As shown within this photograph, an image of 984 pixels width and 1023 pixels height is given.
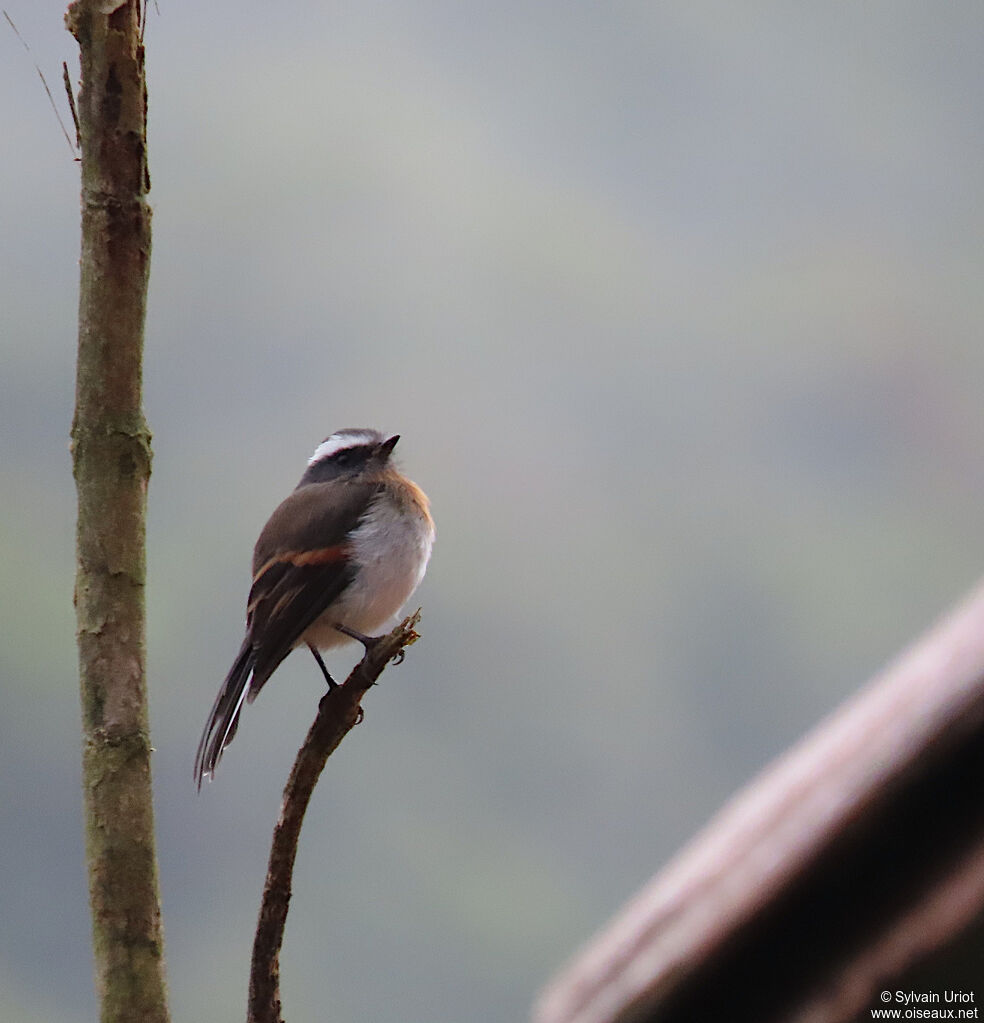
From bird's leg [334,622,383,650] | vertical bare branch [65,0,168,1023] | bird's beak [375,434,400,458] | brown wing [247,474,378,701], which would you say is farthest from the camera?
bird's beak [375,434,400,458]

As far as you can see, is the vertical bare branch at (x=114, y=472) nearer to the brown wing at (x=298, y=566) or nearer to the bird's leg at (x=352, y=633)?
the brown wing at (x=298, y=566)

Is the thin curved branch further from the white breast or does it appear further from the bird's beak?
the bird's beak

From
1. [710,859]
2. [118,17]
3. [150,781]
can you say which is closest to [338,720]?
[150,781]

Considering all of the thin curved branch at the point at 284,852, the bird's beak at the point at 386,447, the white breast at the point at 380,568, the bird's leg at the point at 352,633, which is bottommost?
the thin curved branch at the point at 284,852

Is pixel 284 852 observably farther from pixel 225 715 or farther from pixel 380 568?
pixel 380 568

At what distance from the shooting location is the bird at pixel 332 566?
10.2ft

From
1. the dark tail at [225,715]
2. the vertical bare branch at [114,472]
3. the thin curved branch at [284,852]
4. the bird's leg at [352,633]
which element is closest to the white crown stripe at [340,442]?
the bird's leg at [352,633]

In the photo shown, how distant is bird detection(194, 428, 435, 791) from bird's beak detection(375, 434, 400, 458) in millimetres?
111

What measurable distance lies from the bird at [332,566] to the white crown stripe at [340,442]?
0.57 ft

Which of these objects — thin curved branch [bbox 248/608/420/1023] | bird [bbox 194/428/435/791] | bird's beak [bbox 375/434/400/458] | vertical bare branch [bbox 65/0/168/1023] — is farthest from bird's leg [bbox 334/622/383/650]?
vertical bare branch [bbox 65/0/168/1023]

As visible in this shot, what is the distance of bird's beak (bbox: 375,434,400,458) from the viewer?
373 cm

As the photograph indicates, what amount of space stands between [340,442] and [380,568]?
2.16 ft

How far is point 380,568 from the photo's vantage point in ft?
10.9

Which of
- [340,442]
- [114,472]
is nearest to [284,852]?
[114,472]
